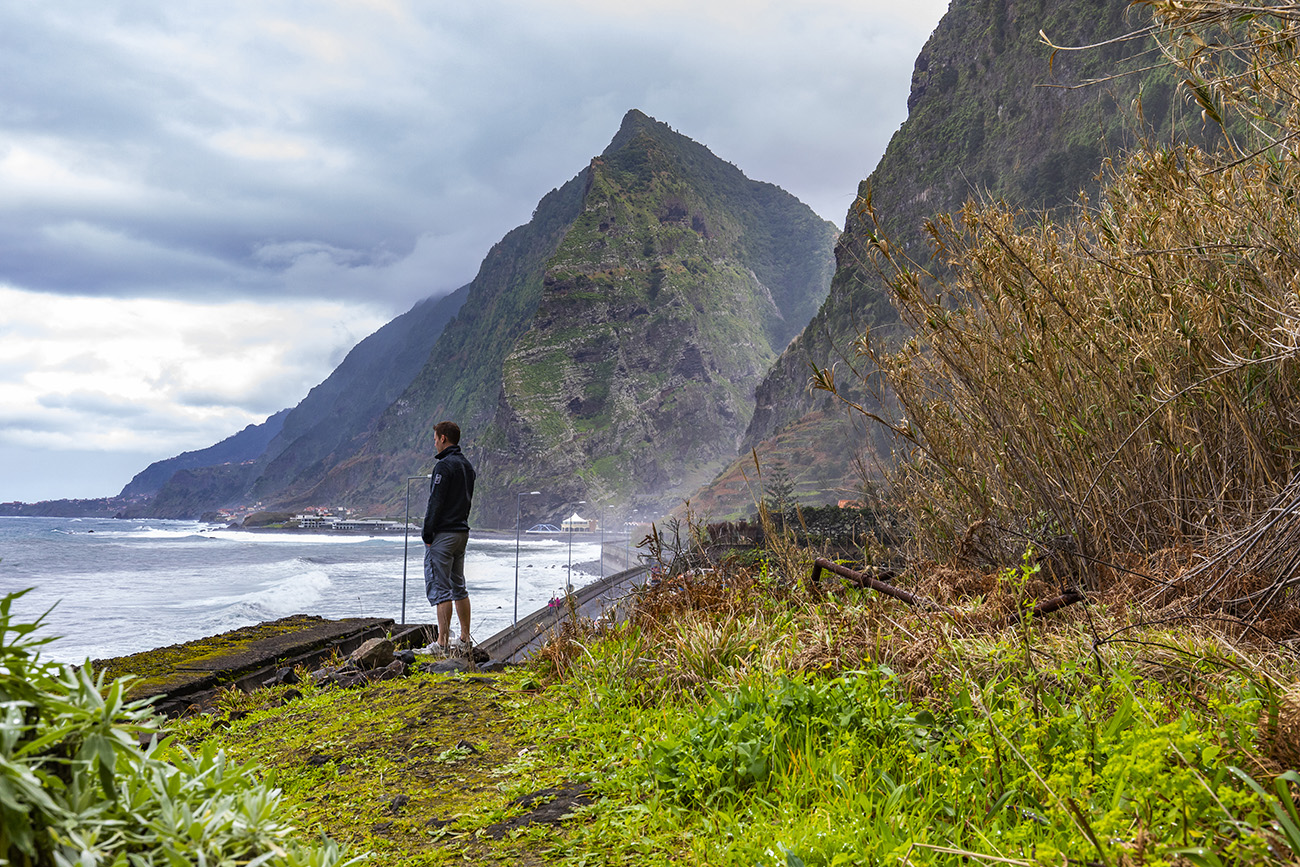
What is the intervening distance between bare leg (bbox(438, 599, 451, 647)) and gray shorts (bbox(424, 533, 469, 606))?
6cm

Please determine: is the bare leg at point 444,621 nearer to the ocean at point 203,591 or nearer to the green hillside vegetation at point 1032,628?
the green hillside vegetation at point 1032,628

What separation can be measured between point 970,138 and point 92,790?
2948 inches

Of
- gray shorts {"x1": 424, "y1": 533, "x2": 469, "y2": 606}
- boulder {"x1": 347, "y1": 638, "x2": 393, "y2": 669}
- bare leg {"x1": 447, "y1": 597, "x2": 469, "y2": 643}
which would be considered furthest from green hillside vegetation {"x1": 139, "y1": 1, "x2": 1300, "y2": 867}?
gray shorts {"x1": 424, "y1": 533, "x2": 469, "y2": 606}

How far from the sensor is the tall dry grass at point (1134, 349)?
3.36 meters

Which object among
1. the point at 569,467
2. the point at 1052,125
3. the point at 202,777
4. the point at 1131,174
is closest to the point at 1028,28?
the point at 1052,125

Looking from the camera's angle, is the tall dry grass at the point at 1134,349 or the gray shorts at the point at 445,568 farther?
the gray shorts at the point at 445,568

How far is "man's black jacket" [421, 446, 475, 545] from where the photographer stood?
7.20m

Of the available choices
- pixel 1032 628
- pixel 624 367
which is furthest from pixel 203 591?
pixel 624 367

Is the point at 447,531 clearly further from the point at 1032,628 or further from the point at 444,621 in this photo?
the point at 1032,628

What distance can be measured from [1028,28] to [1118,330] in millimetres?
70439

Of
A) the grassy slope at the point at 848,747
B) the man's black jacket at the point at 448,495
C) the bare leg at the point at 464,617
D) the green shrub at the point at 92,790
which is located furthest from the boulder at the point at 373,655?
the green shrub at the point at 92,790

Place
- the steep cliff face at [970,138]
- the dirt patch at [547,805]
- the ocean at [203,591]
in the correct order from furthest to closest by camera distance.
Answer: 1. the steep cliff face at [970,138]
2. the ocean at [203,591]
3. the dirt patch at [547,805]

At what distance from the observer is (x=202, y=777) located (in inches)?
42.9

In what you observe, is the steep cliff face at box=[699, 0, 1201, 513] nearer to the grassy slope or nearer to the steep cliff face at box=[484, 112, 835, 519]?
the grassy slope
